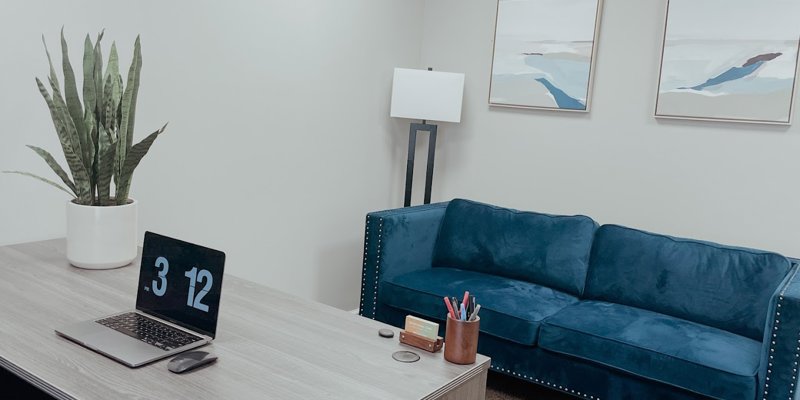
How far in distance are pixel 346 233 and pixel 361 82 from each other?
83cm

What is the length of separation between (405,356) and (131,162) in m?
1.06

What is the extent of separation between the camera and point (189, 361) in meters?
1.36

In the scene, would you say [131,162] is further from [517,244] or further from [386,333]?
[517,244]

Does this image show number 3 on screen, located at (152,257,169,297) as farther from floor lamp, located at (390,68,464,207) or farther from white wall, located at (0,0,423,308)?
floor lamp, located at (390,68,464,207)

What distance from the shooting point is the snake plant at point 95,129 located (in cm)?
196

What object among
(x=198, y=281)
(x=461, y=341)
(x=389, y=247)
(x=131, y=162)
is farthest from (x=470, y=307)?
(x=389, y=247)

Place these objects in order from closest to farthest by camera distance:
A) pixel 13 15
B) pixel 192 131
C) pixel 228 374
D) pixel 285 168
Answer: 1. pixel 228 374
2. pixel 13 15
3. pixel 192 131
4. pixel 285 168

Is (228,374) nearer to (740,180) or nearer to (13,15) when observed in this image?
(13,15)

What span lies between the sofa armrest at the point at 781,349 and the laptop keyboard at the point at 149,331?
1806 millimetres

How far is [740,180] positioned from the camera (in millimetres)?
3023

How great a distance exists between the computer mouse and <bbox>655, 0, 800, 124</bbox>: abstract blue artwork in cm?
253

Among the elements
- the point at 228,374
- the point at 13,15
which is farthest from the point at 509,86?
the point at 228,374

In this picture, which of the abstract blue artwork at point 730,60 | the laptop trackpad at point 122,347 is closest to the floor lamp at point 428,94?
the abstract blue artwork at point 730,60

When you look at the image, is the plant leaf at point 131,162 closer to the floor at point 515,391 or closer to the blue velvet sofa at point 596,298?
the blue velvet sofa at point 596,298
